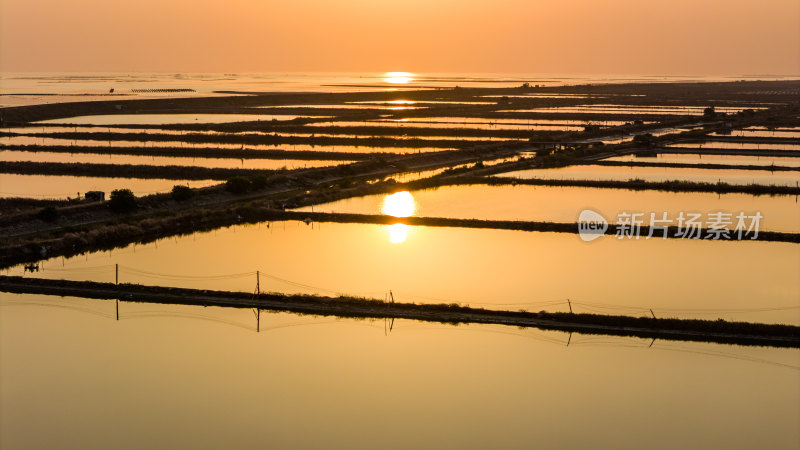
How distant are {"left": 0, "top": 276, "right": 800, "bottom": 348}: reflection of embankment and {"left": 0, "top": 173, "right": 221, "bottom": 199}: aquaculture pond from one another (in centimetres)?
647

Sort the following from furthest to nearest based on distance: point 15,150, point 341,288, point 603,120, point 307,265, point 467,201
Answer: point 603,120
point 15,150
point 467,201
point 307,265
point 341,288

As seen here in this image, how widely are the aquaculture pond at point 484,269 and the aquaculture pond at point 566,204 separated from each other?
4.49 feet

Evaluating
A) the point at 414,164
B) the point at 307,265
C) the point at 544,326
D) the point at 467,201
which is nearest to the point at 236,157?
the point at 414,164

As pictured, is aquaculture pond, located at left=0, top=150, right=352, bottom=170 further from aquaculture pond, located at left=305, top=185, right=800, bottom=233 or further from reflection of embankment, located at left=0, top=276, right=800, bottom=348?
reflection of embankment, located at left=0, top=276, right=800, bottom=348

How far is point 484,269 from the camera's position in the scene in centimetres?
1077

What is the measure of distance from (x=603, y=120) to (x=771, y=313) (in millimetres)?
26844

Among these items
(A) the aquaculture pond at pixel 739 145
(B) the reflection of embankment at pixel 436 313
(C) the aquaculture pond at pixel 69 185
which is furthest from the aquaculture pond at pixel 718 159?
(B) the reflection of embankment at pixel 436 313

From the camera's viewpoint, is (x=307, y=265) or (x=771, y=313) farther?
(x=307, y=265)

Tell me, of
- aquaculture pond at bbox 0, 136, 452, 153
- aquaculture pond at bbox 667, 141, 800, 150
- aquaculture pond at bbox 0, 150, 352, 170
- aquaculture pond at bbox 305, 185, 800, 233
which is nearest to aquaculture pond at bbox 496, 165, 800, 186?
aquaculture pond at bbox 305, 185, 800, 233

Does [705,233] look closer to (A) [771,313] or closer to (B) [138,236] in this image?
(A) [771,313]

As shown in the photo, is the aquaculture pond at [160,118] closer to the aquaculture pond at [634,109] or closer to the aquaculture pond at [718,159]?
the aquaculture pond at [634,109]

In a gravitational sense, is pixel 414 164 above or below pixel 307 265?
above

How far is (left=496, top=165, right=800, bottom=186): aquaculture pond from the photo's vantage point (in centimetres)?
1816

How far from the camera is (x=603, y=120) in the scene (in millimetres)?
34750
